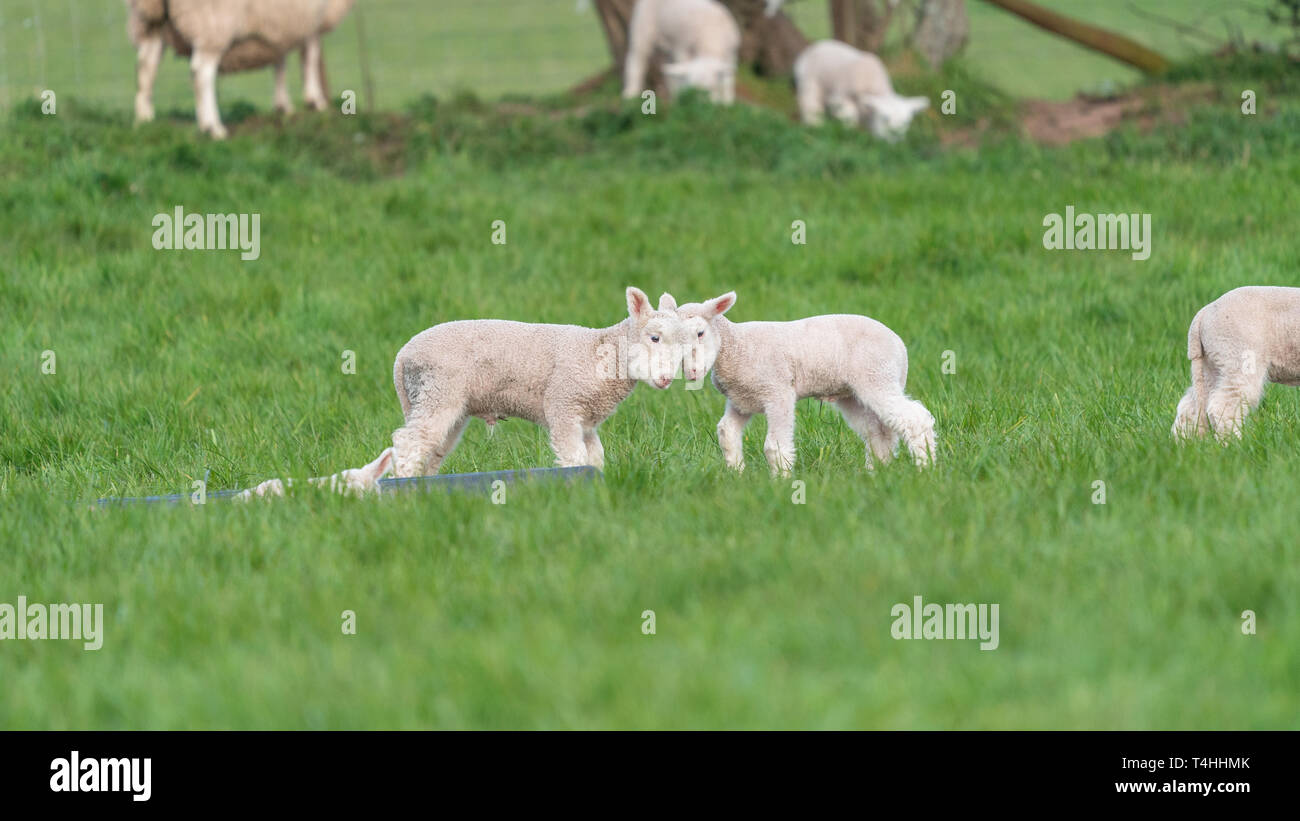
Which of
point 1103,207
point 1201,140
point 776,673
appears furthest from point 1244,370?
point 1201,140

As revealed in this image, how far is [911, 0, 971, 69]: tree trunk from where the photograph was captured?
1598 centimetres

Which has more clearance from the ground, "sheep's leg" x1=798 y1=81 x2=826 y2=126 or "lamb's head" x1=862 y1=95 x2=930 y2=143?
"sheep's leg" x1=798 y1=81 x2=826 y2=126

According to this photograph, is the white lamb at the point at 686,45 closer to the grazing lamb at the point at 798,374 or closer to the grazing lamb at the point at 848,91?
the grazing lamb at the point at 848,91

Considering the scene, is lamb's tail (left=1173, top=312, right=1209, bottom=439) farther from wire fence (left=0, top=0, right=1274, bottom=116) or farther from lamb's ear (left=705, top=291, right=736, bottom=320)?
wire fence (left=0, top=0, right=1274, bottom=116)

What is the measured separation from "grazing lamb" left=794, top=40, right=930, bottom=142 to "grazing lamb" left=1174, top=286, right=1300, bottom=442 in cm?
823

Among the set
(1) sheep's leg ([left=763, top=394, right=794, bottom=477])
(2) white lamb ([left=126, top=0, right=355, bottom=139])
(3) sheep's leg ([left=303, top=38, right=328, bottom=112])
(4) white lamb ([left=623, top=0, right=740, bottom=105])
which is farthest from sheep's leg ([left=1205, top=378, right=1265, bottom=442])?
(3) sheep's leg ([left=303, top=38, right=328, bottom=112])

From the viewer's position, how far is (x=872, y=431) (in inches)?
223

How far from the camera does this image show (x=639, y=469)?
505 cm

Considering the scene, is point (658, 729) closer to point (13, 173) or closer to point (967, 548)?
point (967, 548)

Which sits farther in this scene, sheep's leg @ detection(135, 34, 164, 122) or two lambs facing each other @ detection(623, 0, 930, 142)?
two lambs facing each other @ detection(623, 0, 930, 142)

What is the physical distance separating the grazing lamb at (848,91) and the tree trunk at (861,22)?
1.40 m

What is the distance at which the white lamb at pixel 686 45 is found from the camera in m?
14.0

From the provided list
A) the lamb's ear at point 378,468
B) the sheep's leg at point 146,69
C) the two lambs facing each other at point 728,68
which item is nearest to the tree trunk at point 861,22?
the two lambs facing each other at point 728,68

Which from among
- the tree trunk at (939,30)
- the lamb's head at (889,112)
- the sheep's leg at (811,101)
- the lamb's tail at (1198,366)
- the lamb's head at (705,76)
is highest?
the tree trunk at (939,30)
